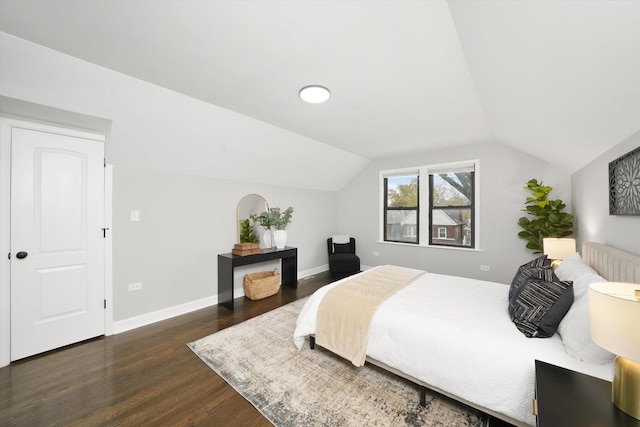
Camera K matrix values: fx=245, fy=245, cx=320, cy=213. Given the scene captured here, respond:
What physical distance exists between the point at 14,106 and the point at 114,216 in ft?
3.95

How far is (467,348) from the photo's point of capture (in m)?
1.52

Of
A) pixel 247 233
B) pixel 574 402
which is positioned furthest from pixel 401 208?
pixel 574 402

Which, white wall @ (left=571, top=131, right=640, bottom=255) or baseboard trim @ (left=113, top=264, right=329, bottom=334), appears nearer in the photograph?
white wall @ (left=571, top=131, right=640, bottom=255)

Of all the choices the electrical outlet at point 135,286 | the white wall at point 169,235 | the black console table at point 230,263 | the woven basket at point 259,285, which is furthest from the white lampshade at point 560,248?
the electrical outlet at point 135,286

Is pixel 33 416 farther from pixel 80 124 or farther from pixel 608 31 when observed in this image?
pixel 608 31

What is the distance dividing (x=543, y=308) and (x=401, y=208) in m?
3.65

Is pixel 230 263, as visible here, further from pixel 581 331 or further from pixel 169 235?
pixel 581 331

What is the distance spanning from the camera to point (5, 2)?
52.3 inches

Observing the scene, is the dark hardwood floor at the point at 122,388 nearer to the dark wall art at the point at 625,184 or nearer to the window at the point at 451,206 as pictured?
the dark wall art at the point at 625,184

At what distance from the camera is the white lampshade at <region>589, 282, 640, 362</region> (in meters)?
0.83

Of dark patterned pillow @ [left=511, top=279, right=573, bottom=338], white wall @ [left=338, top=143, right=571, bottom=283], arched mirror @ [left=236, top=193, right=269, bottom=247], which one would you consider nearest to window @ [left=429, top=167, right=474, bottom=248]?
white wall @ [left=338, top=143, right=571, bottom=283]

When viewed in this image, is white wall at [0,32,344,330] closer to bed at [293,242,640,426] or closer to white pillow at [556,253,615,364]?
bed at [293,242,640,426]

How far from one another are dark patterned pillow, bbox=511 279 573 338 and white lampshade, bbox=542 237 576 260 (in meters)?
1.52

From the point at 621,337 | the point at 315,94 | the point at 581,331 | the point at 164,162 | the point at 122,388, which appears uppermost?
the point at 315,94
